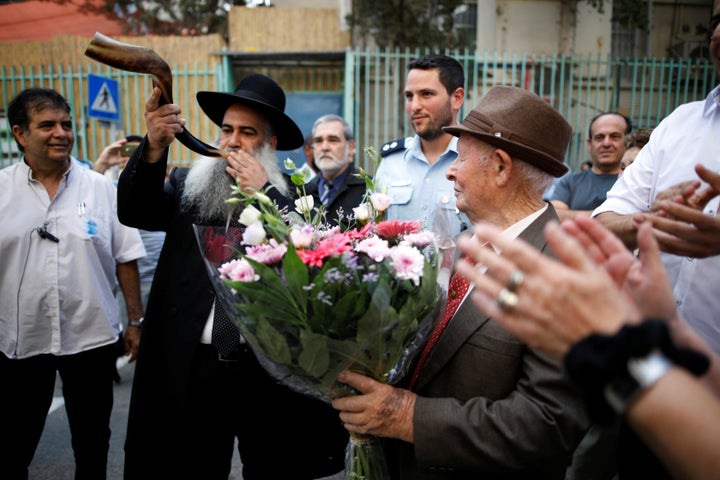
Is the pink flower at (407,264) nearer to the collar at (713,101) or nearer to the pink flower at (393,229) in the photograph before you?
the pink flower at (393,229)

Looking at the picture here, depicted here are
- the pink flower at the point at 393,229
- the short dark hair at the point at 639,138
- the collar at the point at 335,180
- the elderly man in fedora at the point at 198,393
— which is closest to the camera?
the pink flower at the point at 393,229

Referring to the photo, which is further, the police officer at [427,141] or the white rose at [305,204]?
the police officer at [427,141]

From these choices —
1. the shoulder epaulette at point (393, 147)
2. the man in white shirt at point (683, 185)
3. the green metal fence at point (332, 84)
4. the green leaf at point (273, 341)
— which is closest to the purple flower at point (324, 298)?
the green leaf at point (273, 341)

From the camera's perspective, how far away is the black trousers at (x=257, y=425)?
2328mm

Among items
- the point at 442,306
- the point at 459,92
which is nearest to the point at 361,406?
the point at 442,306

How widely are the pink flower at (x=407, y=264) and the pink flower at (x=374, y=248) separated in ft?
0.08

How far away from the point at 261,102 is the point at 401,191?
1158mm

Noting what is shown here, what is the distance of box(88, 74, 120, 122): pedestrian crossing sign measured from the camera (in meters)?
6.36

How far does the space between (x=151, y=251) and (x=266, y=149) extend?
2.52 metres

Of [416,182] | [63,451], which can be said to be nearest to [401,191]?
[416,182]

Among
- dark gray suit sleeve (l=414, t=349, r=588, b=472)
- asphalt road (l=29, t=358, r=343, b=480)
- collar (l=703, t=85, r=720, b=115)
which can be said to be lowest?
asphalt road (l=29, t=358, r=343, b=480)

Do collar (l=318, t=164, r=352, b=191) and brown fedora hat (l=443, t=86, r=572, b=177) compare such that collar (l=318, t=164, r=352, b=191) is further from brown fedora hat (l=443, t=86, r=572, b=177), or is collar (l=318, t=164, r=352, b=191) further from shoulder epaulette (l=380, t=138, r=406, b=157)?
brown fedora hat (l=443, t=86, r=572, b=177)

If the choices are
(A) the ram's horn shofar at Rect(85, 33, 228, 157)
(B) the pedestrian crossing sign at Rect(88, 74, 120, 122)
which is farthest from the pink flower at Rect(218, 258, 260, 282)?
(B) the pedestrian crossing sign at Rect(88, 74, 120, 122)

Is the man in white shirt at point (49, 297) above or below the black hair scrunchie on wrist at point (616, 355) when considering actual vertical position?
below
